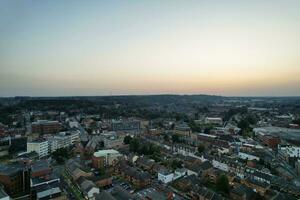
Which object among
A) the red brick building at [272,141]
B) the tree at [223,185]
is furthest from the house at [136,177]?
the red brick building at [272,141]

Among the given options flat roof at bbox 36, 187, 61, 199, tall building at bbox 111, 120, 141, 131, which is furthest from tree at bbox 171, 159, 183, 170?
tall building at bbox 111, 120, 141, 131

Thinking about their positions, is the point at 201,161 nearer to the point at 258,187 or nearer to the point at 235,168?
the point at 235,168

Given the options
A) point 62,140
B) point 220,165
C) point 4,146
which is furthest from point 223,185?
point 4,146

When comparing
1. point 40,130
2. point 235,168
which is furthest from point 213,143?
point 40,130

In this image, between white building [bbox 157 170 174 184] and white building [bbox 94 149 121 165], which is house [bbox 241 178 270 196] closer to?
white building [bbox 157 170 174 184]

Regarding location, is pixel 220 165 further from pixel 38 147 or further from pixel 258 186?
pixel 38 147
